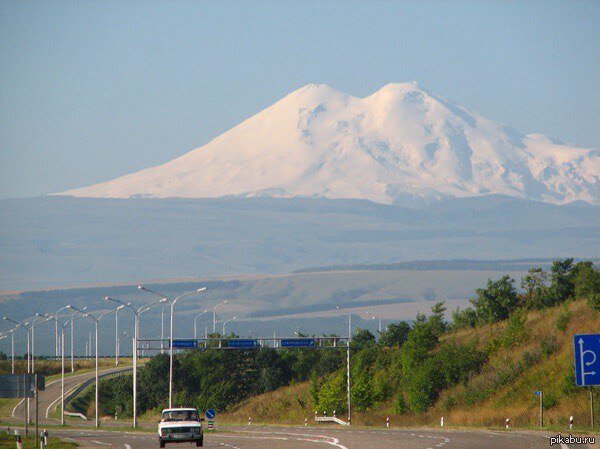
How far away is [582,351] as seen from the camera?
4338cm

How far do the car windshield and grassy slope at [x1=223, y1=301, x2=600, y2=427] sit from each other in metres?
20.3

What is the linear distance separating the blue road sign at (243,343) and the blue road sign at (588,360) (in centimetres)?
7154

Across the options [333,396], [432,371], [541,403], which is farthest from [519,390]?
[333,396]

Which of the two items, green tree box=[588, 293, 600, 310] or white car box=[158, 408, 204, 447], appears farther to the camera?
green tree box=[588, 293, 600, 310]

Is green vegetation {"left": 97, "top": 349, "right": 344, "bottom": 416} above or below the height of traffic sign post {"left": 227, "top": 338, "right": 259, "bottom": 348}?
below

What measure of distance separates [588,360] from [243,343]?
248ft

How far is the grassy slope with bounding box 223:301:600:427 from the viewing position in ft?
248

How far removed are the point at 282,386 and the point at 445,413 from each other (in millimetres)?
44638

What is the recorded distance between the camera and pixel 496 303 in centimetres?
10862

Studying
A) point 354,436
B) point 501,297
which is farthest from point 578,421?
point 501,297

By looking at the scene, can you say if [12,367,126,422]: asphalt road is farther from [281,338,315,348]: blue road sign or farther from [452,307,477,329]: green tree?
[452,307,477,329]: green tree

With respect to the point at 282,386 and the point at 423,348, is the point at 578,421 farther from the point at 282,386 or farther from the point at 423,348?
the point at 282,386

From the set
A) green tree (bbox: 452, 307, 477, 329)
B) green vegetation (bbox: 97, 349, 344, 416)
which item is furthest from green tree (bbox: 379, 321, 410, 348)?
green vegetation (bbox: 97, 349, 344, 416)

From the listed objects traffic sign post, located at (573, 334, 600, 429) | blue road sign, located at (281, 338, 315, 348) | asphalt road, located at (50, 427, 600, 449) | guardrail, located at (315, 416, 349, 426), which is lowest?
guardrail, located at (315, 416, 349, 426)
